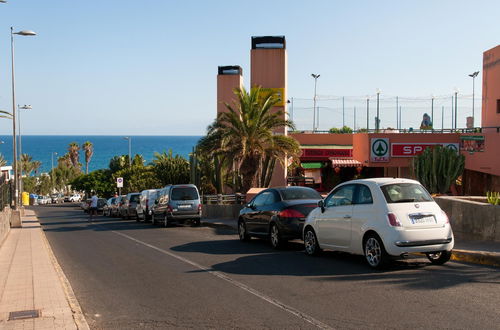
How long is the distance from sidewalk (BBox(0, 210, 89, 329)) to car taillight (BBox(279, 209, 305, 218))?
5.46 m

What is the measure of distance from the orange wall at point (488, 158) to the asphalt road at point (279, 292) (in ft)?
72.3

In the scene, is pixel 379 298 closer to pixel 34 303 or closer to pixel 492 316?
pixel 492 316

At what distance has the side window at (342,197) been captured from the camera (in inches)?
483

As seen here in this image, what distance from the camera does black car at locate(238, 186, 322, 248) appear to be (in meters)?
15.0

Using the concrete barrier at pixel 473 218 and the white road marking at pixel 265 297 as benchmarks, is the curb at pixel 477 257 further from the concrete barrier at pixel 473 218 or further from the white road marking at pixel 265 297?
the white road marking at pixel 265 297

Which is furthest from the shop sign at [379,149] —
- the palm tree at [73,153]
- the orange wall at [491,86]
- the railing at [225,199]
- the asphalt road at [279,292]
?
the palm tree at [73,153]

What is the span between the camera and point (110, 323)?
26.0ft

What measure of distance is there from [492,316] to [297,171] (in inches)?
1663

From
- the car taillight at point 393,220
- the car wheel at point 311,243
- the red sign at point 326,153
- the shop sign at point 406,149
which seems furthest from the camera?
the red sign at point 326,153

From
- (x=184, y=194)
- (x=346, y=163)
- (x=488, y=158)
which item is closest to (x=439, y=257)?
(x=184, y=194)

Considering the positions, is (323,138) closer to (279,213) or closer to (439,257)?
(279,213)

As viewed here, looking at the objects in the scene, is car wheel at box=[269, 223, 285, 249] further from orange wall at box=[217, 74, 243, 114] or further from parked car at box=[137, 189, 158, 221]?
orange wall at box=[217, 74, 243, 114]

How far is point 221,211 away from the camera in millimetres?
31688

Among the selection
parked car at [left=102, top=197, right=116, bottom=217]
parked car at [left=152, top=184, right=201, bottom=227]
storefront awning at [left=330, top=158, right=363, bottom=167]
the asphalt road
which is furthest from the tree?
the asphalt road
